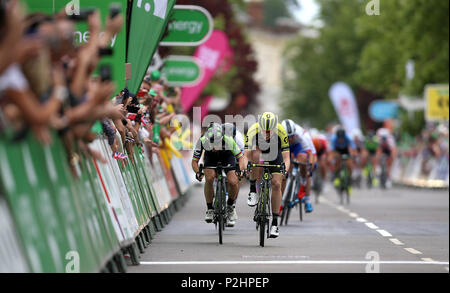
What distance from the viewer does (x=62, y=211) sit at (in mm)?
9109

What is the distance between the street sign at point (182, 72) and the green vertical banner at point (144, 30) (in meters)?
14.1

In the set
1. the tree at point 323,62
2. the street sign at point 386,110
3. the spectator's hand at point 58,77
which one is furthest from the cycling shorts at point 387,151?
the tree at point 323,62

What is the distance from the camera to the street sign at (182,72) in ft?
107

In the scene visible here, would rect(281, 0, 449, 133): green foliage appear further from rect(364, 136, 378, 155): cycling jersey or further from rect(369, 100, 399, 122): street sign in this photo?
rect(364, 136, 378, 155): cycling jersey

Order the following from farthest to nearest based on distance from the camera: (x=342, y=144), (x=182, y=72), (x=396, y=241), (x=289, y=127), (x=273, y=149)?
(x=182, y=72) → (x=342, y=144) → (x=289, y=127) → (x=396, y=241) → (x=273, y=149)

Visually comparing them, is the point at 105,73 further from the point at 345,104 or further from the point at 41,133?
the point at 345,104

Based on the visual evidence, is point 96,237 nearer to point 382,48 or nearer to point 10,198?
point 10,198

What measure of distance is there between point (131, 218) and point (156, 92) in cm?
727

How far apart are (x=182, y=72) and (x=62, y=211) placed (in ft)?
78.6

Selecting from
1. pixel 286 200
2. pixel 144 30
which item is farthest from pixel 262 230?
pixel 286 200

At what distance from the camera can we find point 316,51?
10394cm

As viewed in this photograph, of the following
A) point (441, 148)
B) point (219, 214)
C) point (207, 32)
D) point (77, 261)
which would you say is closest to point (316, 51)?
point (441, 148)

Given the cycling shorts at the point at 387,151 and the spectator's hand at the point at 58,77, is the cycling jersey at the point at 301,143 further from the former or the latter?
the cycling shorts at the point at 387,151

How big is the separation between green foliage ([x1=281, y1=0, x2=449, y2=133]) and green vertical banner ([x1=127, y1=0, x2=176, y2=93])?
83.2ft
